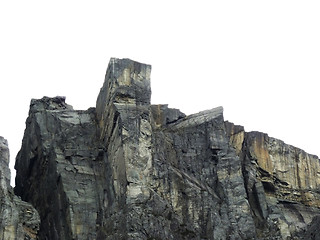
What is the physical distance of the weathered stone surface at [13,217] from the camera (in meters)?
90.6

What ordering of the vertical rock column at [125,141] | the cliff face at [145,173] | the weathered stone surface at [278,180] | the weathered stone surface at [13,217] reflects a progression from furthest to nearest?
the weathered stone surface at [278,180], the cliff face at [145,173], the vertical rock column at [125,141], the weathered stone surface at [13,217]

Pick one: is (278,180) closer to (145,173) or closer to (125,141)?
(145,173)

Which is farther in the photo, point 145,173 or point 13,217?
point 145,173

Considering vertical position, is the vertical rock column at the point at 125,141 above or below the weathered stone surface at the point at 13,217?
above

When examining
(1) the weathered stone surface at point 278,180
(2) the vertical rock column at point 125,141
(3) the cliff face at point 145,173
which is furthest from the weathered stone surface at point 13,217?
(1) the weathered stone surface at point 278,180

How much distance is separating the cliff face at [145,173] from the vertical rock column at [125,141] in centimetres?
12

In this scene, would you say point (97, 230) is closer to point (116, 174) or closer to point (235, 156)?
point (116, 174)

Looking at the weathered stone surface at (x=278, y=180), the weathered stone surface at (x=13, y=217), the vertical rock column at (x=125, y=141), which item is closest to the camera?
the weathered stone surface at (x=13, y=217)

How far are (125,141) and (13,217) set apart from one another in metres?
15.2

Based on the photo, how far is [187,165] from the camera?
10362 centimetres

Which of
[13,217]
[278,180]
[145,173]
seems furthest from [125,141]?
[278,180]

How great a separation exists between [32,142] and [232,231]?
93.6 feet

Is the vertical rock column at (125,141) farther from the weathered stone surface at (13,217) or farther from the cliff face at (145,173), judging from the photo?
the weathered stone surface at (13,217)

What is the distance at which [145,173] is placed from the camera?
9650 cm
